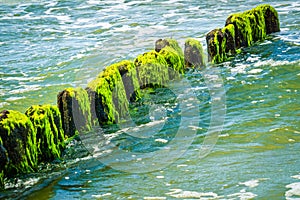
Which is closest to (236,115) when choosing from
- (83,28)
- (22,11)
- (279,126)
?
(279,126)

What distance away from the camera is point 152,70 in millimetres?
9422

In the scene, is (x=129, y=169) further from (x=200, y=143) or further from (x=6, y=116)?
(x=6, y=116)

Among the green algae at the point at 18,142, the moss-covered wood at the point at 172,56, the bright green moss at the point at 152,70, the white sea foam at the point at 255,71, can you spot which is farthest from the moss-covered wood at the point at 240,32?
the green algae at the point at 18,142

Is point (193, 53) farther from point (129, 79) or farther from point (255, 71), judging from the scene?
point (129, 79)

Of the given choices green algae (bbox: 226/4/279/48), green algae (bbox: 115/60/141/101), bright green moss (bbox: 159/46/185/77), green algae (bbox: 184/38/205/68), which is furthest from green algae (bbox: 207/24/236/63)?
green algae (bbox: 115/60/141/101)

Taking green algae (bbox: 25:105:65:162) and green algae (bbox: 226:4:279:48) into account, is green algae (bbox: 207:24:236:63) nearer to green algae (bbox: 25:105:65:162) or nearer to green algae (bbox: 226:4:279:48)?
green algae (bbox: 226:4:279:48)

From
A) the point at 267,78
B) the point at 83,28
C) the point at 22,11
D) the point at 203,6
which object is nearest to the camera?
the point at 267,78

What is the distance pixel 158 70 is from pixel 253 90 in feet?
6.60

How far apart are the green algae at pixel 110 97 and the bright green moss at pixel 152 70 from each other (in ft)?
3.15

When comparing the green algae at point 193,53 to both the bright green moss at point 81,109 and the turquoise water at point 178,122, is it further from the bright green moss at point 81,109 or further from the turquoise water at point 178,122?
the bright green moss at point 81,109

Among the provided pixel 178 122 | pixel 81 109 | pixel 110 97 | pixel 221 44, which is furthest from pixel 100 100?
pixel 221 44

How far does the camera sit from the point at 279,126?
6750mm

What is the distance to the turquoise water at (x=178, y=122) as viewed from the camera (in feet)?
17.7

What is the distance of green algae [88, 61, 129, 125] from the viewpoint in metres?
7.67
